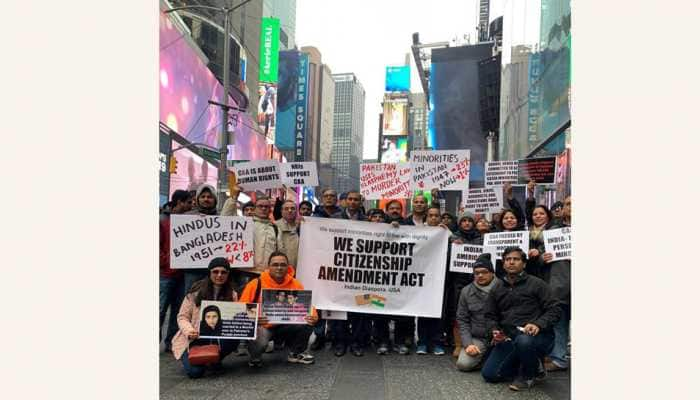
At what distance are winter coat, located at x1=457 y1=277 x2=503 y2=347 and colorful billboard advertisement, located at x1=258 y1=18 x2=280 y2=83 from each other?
44067mm

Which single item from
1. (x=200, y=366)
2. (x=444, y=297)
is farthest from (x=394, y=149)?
(x=200, y=366)

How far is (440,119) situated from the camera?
44281 mm

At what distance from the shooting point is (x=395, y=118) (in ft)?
305

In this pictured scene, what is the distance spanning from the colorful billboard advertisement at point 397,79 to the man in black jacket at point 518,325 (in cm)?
9870

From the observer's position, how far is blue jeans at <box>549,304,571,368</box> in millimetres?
5762

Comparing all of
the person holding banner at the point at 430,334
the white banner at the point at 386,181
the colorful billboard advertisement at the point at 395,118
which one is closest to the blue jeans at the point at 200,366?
the person holding banner at the point at 430,334

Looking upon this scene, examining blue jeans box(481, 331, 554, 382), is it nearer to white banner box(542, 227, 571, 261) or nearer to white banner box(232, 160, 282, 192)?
white banner box(542, 227, 571, 261)

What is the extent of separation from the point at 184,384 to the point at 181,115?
1788 cm

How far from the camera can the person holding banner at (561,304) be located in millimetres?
5719

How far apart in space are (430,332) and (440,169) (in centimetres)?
266

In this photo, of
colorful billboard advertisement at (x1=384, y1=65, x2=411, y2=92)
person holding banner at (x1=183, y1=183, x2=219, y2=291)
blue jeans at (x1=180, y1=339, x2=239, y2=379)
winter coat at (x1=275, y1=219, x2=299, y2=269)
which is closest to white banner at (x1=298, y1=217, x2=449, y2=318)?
winter coat at (x1=275, y1=219, x2=299, y2=269)

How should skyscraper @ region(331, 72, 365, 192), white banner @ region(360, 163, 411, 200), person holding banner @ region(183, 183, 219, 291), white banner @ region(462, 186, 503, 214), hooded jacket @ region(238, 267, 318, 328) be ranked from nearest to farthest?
1. hooded jacket @ region(238, 267, 318, 328)
2. person holding banner @ region(183, 183, 219, 291)
3. white banner @ region(462, 186, 503, 214)
4. white banner @ region(360, 163, 411, 200)
5. skyscraper @ region(331, 72, 365, 192)

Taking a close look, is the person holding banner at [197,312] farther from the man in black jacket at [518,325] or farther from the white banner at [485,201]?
the white banner at [485,201]

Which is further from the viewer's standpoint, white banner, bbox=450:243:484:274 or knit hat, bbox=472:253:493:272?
white banner, bbox=450:243:484:274
